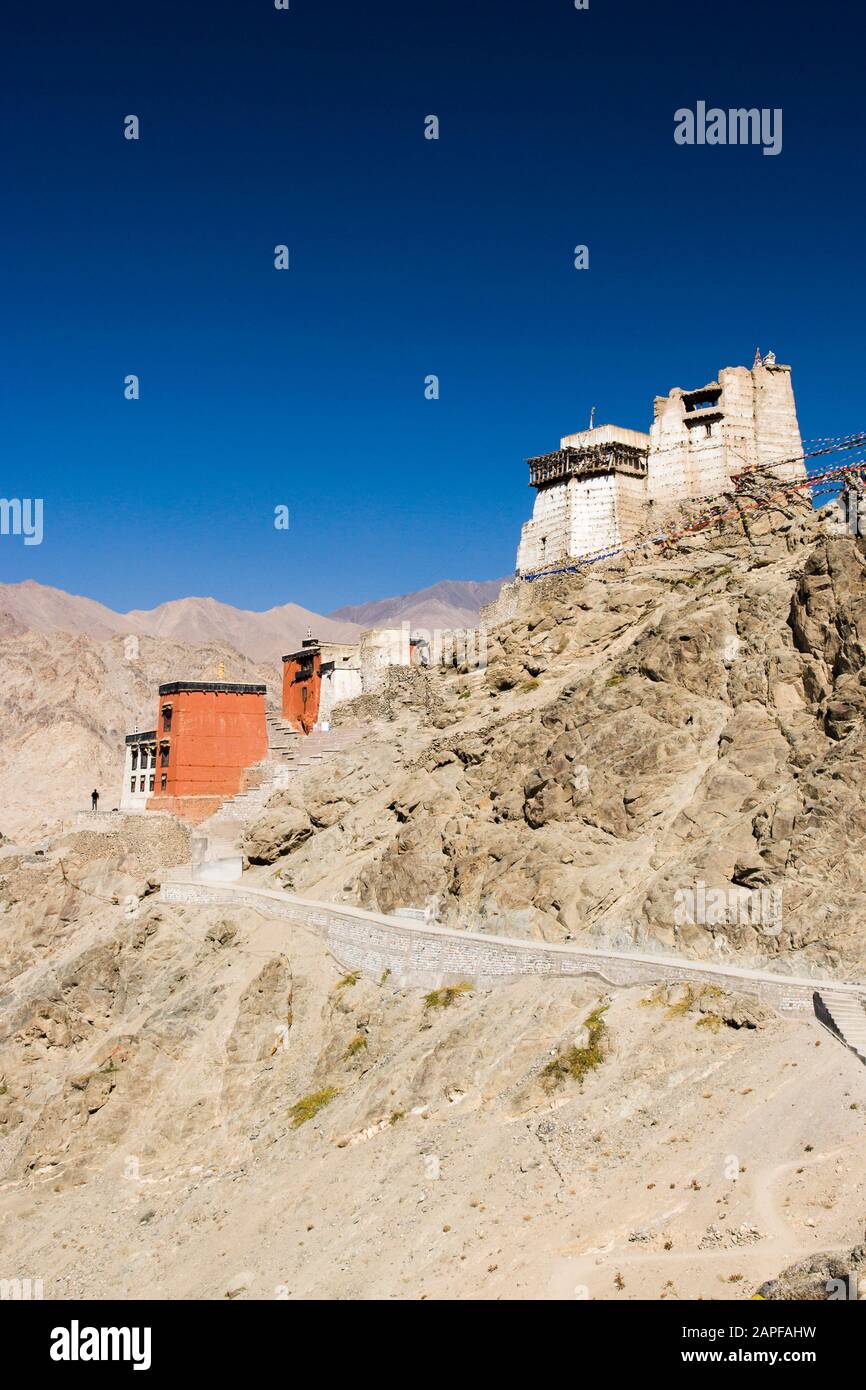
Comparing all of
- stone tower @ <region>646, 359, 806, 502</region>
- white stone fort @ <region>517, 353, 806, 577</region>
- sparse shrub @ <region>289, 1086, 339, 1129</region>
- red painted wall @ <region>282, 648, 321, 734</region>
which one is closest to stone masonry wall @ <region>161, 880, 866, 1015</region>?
sparse shrub @ <region>289, 1086, 339, 1129</region>

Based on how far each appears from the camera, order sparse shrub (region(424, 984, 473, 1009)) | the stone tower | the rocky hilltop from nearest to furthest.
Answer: the rocky hilltop, sparse shrub (region(424, 984, 473, 1009)), the stone tower

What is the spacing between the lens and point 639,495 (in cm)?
6519

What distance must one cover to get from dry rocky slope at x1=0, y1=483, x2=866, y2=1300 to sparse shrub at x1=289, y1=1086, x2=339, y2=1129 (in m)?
Answer: 0.13

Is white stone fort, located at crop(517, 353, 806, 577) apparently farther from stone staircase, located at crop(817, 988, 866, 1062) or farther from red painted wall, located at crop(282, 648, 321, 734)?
stone staircase, located at crop(817, 988, 866, 1062)

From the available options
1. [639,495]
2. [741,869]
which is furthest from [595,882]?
[639,495]

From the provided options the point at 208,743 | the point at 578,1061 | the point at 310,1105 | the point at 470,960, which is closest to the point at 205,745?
the point at 208,743

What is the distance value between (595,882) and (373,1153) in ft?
39.4

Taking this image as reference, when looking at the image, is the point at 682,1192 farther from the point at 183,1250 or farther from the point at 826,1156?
the point at 183,1250

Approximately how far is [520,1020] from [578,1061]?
3716 mm

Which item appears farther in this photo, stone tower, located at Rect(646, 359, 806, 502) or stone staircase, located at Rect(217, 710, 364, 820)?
stone staircase, located at Rect(217, 710, 364, 820)

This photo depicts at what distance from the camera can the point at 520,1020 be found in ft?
121

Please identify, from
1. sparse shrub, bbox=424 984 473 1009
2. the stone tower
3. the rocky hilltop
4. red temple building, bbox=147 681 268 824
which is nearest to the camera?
the rocky hilltop

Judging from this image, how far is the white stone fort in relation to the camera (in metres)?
61.7

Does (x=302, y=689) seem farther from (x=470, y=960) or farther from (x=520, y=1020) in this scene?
(x=520, y=1020)
